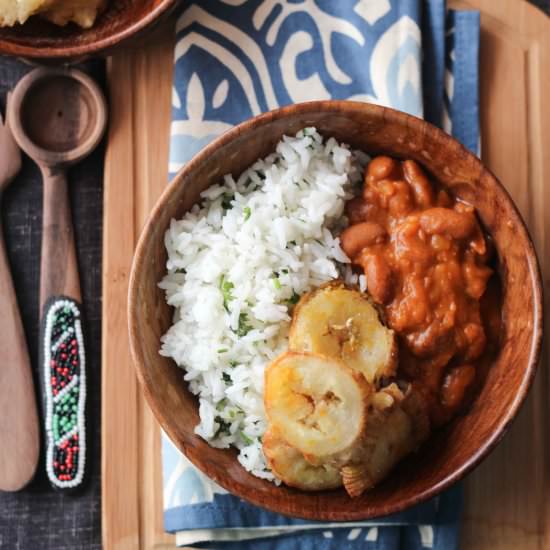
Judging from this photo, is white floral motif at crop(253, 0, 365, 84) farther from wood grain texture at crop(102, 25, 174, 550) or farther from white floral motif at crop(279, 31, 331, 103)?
wood grain texture at crop(102, 25, 174, 550)

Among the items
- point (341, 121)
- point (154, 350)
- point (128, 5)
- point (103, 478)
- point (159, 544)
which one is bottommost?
point (159, 544)

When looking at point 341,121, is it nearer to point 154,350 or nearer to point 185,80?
point 185,80

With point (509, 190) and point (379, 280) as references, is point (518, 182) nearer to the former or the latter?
point (509, 190)

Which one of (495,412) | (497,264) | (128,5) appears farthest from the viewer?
(128,5)

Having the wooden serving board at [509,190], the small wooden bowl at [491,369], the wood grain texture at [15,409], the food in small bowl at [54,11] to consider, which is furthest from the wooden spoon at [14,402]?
the small wooden bowl at [491,369]

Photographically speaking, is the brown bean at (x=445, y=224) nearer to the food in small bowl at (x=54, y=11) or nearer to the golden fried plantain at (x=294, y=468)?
the golden fried plantain at (x=294, y=468)

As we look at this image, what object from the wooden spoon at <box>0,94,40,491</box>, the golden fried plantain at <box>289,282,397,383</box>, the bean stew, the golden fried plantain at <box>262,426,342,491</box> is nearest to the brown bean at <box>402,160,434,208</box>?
the bean stew

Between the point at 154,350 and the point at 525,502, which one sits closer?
the point at 154,350

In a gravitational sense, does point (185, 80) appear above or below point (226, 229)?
above

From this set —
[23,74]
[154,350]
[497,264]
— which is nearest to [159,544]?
[154,350]
